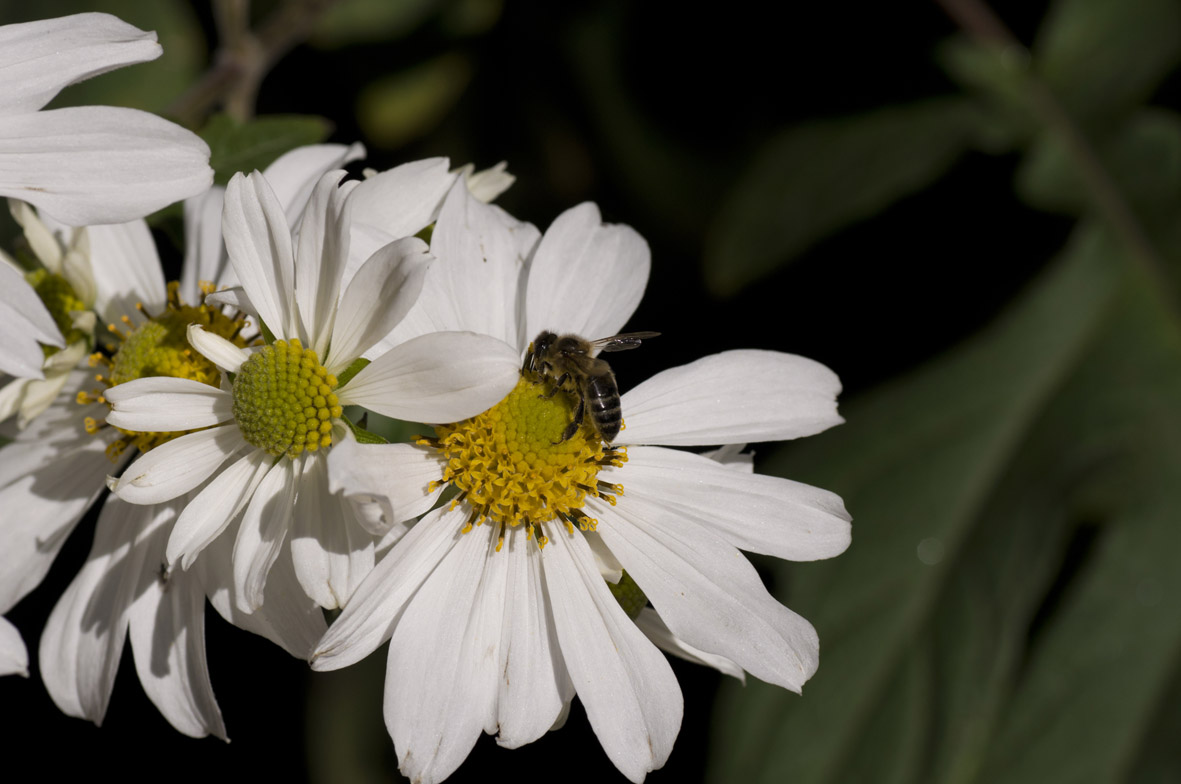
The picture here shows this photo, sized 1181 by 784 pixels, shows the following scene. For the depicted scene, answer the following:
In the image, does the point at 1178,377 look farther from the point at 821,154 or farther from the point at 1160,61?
the point at 821,154

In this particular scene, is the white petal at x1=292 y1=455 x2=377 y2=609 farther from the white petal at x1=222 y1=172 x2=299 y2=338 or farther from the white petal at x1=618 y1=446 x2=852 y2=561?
the white petal at x1=618 y1=446 x2=852 y2=561

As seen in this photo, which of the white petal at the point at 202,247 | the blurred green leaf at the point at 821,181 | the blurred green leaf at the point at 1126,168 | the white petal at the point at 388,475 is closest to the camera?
the white petal at the point at 388,475

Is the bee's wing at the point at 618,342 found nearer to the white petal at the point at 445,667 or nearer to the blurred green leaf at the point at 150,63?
the white petal at the point at 445,667

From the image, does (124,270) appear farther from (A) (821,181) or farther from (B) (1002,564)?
(B) (1002,564)

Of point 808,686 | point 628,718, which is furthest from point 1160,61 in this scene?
point 628,718

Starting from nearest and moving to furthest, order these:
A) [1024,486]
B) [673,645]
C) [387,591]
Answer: [387,591] < [673,645] < [1024,486]

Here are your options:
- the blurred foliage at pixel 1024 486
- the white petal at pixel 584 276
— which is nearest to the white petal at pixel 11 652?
the white petal at pixel 584 276

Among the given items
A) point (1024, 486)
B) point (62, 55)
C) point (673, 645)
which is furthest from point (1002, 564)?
point (62, 55)
